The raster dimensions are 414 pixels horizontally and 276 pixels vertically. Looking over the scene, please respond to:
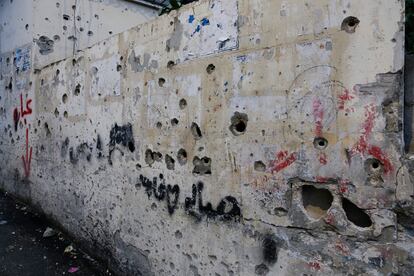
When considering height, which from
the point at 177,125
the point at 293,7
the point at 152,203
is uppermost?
the point at 293,7

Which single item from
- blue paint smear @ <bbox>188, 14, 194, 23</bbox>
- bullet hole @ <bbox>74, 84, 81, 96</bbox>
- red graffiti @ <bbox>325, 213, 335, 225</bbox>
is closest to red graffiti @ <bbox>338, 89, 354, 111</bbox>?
red graffiti @ <bbox>325, 213, 335, 225</bbox>

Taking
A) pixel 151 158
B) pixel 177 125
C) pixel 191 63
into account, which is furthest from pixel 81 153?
pixel 191 63

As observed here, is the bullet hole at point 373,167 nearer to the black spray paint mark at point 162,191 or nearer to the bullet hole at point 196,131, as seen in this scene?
the bullet hole at point 196,131

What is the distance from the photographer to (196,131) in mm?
2262

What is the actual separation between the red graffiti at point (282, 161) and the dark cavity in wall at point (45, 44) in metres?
3.63

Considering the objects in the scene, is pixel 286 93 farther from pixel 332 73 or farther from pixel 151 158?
pixel 151 158

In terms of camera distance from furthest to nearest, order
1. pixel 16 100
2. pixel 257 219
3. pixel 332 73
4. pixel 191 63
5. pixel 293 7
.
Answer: pixel 16 100
pixel 191 63
pixel 257 219
pixel 293 7
pixel 332 73

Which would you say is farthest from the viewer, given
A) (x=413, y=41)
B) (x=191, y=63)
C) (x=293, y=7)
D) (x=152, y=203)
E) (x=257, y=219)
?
(x=413, y=41)

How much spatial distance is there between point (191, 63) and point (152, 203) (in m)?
1.03

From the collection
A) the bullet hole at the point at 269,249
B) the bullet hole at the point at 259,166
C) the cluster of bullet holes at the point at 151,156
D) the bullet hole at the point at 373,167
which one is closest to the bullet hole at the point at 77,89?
the cluster of bullet holes at the point at 151,156

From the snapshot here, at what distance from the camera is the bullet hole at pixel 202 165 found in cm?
220

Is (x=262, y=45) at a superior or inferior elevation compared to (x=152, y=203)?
superior

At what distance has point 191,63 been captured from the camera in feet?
7.52

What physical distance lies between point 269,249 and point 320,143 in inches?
25.3
